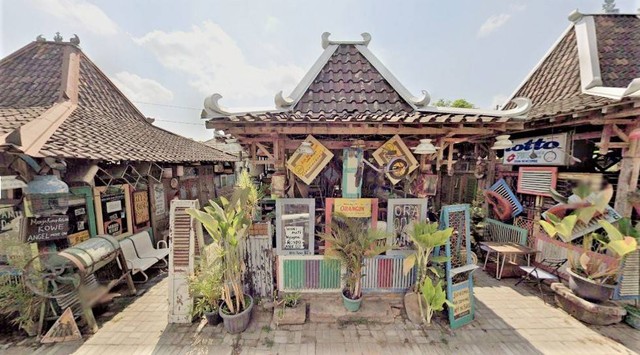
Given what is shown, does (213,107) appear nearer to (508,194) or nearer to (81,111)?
→ (81,111)

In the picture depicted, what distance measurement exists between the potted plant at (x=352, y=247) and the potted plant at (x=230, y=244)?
5.39 feet

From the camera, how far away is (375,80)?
5832mm

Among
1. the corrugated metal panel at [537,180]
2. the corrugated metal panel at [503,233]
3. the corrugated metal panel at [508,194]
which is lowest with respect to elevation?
the corrugated metal panel at [503,233]

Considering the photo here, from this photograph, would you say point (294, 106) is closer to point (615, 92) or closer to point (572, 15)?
point (615, 92)

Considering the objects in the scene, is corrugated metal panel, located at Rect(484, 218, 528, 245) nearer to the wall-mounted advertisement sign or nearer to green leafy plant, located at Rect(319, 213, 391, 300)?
the wall-mounted advertisement sign

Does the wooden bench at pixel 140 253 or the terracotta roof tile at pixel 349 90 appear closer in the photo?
the terracotta roof tile at pixel 349 90

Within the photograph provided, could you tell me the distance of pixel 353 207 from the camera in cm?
471

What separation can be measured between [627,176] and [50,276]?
11645mm

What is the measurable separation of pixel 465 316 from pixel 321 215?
139 inches

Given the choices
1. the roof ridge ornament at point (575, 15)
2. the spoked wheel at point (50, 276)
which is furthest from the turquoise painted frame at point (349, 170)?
the roof ridge ornament at point (575, 15)

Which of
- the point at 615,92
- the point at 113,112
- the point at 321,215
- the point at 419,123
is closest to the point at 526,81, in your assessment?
the point at 615,92

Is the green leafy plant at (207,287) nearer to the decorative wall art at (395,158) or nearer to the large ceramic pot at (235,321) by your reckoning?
the large ceramic pot at (235,321)

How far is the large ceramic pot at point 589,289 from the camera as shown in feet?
14.8

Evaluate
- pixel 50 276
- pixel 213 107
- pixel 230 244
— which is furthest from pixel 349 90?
pixel 50 276
